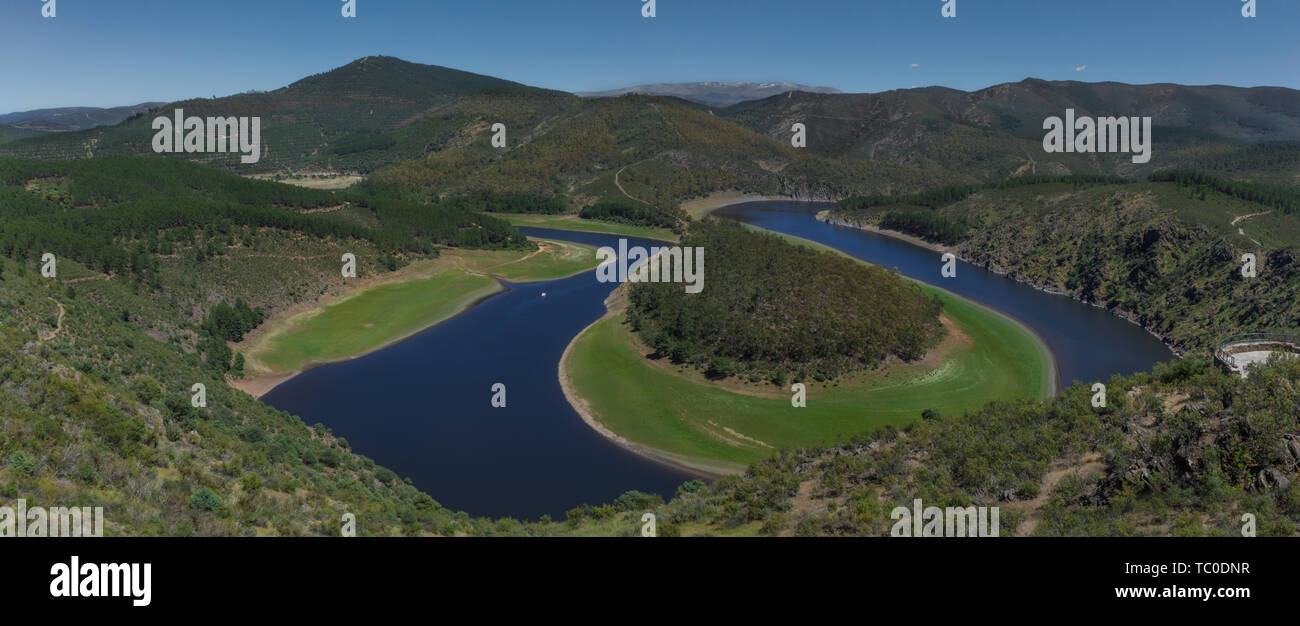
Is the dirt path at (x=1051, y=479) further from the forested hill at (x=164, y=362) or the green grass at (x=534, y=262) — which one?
the green grass at (x=534, y=262)


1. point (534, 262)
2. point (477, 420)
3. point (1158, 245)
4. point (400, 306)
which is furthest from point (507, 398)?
point (1158, 245)

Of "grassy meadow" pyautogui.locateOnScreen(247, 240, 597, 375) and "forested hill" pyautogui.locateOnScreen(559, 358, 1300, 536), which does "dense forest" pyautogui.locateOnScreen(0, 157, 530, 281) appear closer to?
"grassy meadow" pyautogui.locateOnScreen(247, 240, 597, 375)

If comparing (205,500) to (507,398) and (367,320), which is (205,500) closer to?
(507,398)

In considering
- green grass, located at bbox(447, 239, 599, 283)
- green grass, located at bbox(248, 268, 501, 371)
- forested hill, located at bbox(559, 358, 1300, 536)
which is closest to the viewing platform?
forested hill, located at bbox(559, 358, 1300, 536)

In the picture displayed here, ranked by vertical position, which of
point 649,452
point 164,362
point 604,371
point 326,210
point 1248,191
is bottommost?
point 649,452
